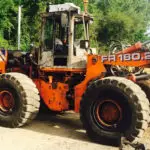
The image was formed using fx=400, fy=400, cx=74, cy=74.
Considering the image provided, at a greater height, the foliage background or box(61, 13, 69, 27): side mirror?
the foliage background

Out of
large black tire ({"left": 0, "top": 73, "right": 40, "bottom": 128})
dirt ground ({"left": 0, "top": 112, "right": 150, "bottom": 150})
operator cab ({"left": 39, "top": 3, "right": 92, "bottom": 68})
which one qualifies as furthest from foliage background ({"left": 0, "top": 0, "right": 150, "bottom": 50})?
dirt ground ({"left": 0, "top": 112, "right": 150, "bottom": 150})

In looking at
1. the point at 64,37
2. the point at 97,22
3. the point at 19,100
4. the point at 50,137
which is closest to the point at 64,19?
the point at 64,37

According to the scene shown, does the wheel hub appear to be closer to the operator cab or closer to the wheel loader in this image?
the wheel loader

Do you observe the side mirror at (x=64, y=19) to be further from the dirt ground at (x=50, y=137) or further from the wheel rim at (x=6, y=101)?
the dirt ground at (x=50, y=137)

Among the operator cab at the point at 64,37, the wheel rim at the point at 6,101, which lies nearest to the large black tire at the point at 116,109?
the operator cab at the point at 64,37

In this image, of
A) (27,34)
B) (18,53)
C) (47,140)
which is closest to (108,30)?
(27,34)

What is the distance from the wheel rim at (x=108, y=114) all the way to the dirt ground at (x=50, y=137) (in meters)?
0.39

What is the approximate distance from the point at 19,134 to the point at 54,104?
123cm

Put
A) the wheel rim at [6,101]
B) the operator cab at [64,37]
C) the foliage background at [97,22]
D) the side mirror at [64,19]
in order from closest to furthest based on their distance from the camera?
the side mirror at [64,19] < the operator cab at [64,37] < the wheel rim at [6,101] < the foliage background at [97,22]

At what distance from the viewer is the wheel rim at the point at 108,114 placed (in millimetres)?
8039

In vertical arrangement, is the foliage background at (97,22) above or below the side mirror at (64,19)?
above

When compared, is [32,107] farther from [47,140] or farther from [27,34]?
[27,34]

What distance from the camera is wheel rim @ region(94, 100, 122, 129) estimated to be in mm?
8039

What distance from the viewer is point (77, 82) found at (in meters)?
A: 9.62
